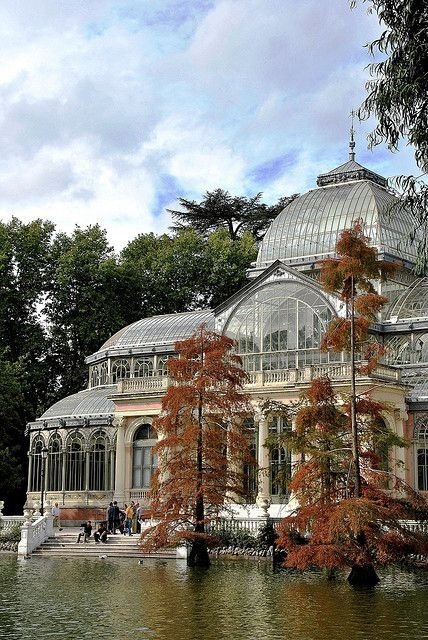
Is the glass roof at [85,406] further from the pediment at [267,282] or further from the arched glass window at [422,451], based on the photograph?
the arched glass window at [422,451]

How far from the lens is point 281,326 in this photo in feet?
142

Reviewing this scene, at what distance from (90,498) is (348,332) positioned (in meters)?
24.5

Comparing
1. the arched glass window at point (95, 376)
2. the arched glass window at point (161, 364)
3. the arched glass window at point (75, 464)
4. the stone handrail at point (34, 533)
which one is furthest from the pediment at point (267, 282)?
the stone handrail at point (34, 533)

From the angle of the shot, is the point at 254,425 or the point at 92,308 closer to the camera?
the point at 254,425

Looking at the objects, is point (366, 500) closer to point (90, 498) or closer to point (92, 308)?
point (90, 498)

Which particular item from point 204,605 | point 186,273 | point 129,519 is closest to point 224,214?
point 186,273

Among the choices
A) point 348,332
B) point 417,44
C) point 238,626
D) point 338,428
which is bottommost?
point 238,626

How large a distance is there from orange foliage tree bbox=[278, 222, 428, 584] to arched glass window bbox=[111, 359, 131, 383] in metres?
25.7

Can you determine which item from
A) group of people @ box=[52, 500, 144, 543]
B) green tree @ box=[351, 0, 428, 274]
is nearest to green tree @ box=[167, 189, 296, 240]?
group of people @ box=[52, 500, 144, 543]

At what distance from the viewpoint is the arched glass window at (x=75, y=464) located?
47912mm

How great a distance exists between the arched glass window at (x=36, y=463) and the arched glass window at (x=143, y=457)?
609cm

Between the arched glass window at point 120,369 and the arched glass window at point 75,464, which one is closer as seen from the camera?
the arched glass window at point 75,464

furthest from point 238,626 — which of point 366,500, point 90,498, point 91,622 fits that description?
point 90,498

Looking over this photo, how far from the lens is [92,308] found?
201 ft
